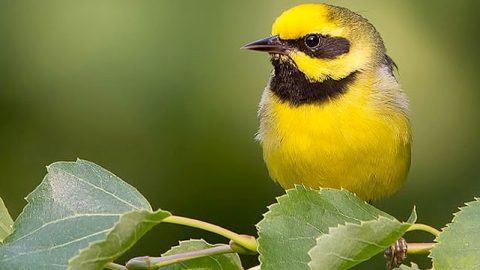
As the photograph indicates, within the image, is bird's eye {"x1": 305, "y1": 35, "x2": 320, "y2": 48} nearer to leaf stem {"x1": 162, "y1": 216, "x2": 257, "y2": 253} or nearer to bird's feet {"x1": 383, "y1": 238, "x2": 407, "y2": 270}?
bird's feet {"x1": 383, "y1": 238, "x2": 407, "y2": 270}

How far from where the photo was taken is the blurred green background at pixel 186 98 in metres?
3.78

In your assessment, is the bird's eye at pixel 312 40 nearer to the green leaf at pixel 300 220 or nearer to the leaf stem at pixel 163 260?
the green leaf at pixel 300 220

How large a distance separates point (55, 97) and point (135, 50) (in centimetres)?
52

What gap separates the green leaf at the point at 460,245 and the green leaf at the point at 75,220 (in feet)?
1.75

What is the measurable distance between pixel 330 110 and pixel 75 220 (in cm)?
125

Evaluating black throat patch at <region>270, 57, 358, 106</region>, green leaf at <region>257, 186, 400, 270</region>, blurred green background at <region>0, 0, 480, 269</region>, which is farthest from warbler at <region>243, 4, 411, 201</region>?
green leaf at <region>257, 186, 400, 270</region>

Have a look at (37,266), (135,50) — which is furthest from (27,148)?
(37,266)

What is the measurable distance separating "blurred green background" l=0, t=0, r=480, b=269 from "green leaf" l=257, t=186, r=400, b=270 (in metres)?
1.73

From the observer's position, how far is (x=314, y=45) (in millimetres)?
3229

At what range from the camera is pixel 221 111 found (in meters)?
3.88

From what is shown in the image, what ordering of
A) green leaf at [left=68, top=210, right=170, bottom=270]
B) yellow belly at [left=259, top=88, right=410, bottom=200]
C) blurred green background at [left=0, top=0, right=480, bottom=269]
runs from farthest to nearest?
blurred green background at [left=0, top=0, right=480, bottom=269] < yellow belly at [left=259, top=88, right=410, bottom=200] < green leaf at [left=68, top=210, right=170, bottom=270]

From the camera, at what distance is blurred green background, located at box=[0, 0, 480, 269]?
378 centimetres

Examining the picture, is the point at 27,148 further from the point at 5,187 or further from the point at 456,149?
the point at 456,149

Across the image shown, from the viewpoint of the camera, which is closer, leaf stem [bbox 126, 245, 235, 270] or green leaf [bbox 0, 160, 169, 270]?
green leaf [bbox 0, 160, 169, 270]
